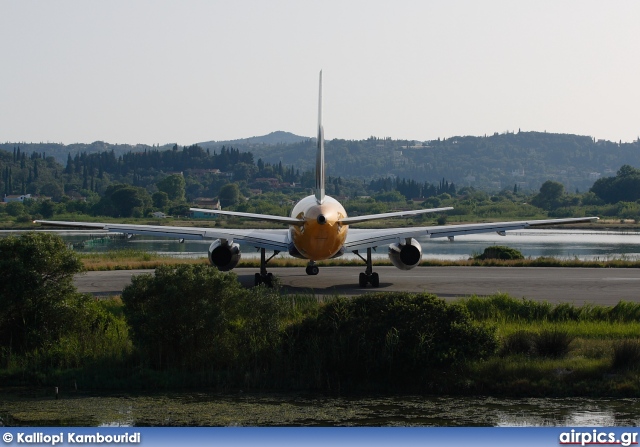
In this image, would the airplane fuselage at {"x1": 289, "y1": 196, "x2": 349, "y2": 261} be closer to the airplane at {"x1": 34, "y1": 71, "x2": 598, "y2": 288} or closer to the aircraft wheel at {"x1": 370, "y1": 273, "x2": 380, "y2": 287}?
the airplane at {"x1": 34, "y1": 71, "x2": 598, "y2": 288}

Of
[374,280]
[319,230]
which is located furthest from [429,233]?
[319,230]

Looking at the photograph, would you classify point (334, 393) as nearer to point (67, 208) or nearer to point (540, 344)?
Answer: point (540, 344)

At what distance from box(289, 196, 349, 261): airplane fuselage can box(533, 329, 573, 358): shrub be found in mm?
12266

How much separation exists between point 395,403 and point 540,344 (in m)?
4.74

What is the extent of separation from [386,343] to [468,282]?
711 inches

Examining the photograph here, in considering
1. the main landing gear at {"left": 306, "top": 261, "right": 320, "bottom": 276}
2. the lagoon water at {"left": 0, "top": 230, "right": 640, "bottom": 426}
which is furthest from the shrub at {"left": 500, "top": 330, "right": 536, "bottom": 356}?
the main landing gear at {"left": 306, "top": 261, "right": 320, "bottom": 276}

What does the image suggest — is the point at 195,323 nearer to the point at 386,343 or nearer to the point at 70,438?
the point at 386,343

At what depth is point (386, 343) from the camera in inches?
744

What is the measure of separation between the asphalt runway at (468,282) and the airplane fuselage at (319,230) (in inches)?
59.0

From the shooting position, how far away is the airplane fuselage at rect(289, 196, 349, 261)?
105 ft

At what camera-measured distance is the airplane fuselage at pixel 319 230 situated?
105ft

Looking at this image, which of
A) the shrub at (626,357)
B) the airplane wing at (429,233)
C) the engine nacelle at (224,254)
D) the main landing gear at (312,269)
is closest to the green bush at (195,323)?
the shrub at (626,357)

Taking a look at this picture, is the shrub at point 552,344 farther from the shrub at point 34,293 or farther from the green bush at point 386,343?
the shrub at point 34,293

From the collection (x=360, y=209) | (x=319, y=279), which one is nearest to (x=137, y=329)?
(x=319, y=279)
